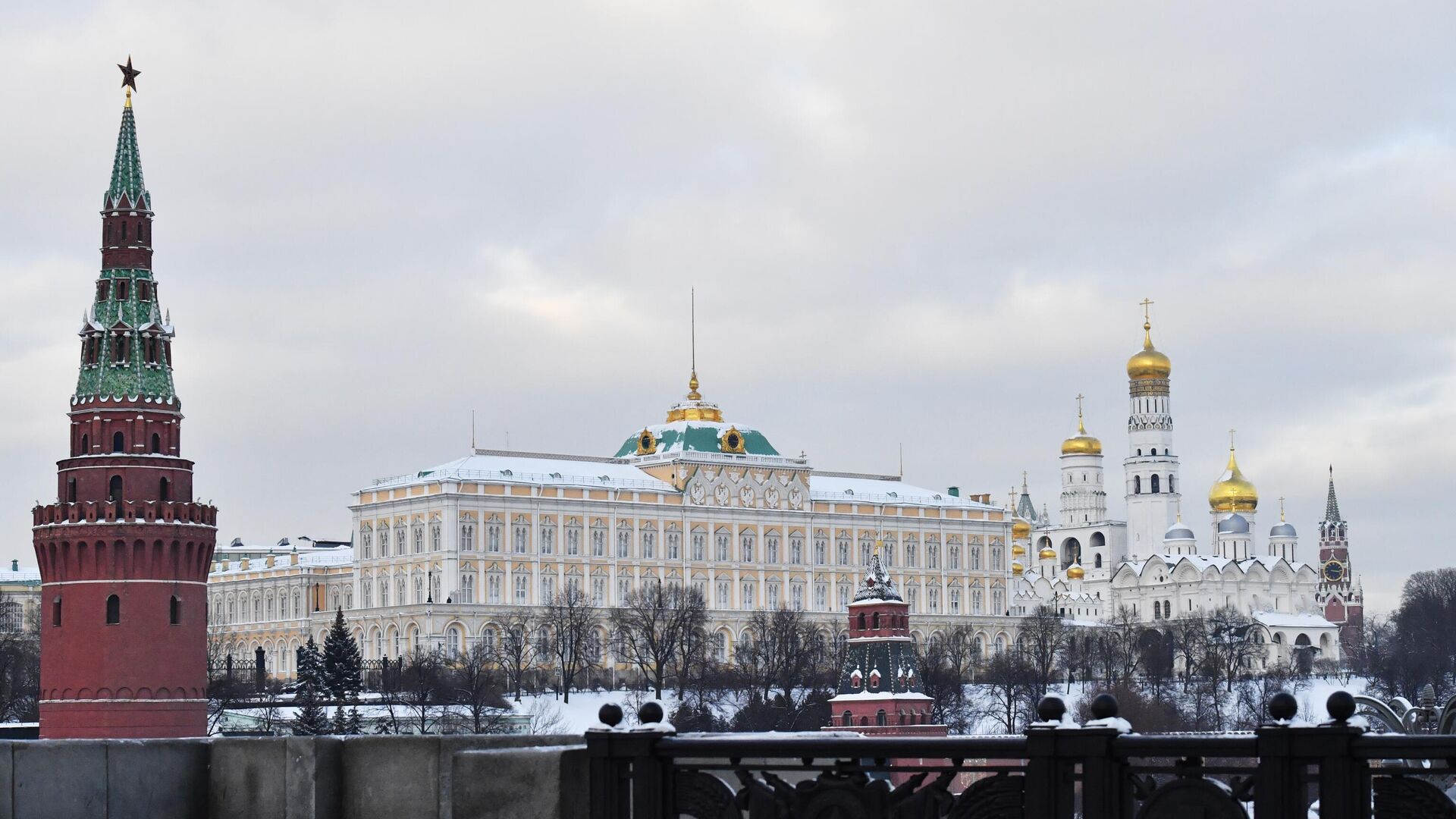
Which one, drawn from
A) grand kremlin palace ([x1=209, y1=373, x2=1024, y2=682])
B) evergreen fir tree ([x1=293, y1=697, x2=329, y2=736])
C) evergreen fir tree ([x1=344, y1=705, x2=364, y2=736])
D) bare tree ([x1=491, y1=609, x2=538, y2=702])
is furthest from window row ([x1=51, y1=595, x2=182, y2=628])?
grand kremlin palace ([x1=209, y1=373, x2=1024, y2=682])

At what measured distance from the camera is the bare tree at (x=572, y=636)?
478 ft

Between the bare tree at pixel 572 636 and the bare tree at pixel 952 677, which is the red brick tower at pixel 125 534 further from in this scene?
the bare tree at pixel 572 636

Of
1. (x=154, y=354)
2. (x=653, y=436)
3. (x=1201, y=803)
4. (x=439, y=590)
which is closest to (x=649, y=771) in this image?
(x=1201, y=803)

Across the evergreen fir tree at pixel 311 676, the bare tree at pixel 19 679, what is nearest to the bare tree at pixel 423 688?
the evergreen fir tree at pixel 311 676

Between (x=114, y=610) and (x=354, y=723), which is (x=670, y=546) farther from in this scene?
(x=114, y=610)

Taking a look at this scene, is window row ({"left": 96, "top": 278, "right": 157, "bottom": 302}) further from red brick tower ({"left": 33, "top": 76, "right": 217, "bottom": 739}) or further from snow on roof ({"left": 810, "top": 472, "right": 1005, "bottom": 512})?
snow on roof ({"left": 810, "top": 472, "right": 1005, "bottom": 512})

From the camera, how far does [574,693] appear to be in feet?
452

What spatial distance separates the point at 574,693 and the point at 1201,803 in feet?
420

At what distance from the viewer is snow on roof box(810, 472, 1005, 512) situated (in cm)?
17962

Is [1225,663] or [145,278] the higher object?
[145,278]

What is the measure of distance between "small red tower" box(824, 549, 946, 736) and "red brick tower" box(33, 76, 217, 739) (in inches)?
1180

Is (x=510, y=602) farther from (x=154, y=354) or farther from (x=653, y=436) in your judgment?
(x=154, y=354)

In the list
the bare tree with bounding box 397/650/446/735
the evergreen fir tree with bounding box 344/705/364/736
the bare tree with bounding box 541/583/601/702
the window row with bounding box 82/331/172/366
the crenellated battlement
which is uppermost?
the window row with bounding box 82/331/172/366

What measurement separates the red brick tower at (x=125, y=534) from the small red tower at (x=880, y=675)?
Answer: 2997cm
